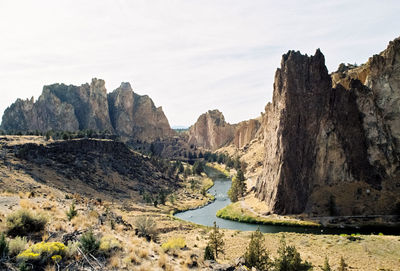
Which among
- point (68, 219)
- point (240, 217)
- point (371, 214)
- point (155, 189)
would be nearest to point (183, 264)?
point (68, 219)

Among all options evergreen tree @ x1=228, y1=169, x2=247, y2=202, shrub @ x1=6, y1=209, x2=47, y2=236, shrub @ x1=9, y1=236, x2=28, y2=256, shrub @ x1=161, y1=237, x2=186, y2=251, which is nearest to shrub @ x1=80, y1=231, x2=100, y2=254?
shrub @ x1=9, y1=236, x2=28, y2=256

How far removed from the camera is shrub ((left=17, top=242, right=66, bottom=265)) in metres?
13.2

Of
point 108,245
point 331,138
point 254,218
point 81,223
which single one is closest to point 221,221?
point 254,218

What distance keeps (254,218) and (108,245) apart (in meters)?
66.0

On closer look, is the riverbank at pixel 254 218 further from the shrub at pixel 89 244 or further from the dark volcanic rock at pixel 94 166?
the shrub at pixel 89 244

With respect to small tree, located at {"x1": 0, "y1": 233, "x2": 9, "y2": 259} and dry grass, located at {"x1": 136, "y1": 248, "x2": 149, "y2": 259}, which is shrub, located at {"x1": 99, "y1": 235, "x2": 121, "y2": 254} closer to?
dry grass, located at {"x1": 136, "y1": 248, "x2": 149, "y2": 259}

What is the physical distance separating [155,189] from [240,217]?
45.8m

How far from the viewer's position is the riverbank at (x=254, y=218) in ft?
233

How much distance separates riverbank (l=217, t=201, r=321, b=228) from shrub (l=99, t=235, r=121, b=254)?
206ft

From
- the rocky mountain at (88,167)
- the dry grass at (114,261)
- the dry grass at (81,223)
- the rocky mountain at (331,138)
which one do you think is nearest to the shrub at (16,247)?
the dry grass at (114,261)

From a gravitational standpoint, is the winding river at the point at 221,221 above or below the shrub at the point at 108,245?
below

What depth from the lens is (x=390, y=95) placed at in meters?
84.4

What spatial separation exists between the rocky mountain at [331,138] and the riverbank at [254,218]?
474 centimetres

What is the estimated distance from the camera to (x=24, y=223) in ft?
54.7
